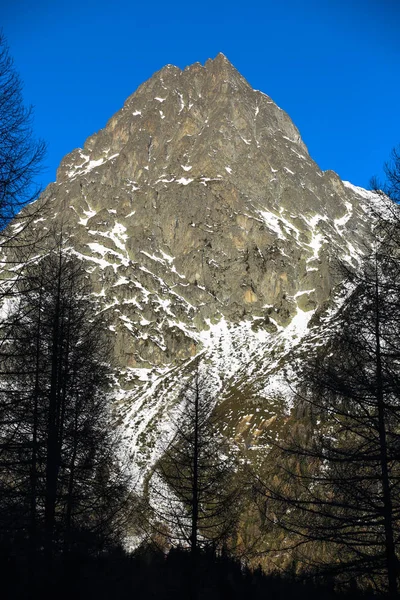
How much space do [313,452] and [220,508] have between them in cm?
724

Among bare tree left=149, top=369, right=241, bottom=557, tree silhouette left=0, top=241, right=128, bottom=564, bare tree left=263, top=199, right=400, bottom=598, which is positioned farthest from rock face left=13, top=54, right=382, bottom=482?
bare tree left=263, top=199, right=400, bottom=598

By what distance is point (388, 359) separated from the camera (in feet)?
30.8

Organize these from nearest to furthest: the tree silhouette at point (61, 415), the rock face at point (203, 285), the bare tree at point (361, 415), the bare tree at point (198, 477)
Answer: the bare tree at point (361, 415) < the tree silhouette at point (61, 415) < the bare tree at point (198, 477) < the rock face at point (203, 285)

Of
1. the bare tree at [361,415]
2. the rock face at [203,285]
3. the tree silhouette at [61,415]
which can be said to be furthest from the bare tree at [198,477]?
the rock face at [203,285]

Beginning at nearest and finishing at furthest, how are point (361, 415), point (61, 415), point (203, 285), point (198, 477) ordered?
1. point (361, 415)
2. point (61, 415)
3. point (198, 477)
4. point (203, 285)

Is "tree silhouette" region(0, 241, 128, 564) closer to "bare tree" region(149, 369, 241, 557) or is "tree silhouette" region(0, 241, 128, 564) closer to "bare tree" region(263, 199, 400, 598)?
"bare tree" region(149, 369, 241, 557)

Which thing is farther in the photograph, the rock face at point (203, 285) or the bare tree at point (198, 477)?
the rock face at point (203, 285)

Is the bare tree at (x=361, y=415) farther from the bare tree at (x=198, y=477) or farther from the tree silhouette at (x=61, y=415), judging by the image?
the bare tree at (x=198, y=477)

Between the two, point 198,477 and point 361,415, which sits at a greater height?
point 361,415

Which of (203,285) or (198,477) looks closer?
(198,477)

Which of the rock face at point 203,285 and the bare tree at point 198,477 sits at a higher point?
the rock face at point 203,285

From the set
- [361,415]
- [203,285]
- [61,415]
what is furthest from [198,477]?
[203,285]

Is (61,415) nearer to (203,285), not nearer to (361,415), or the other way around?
(361,415)

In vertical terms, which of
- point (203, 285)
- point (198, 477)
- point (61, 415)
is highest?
point (203, 285)
